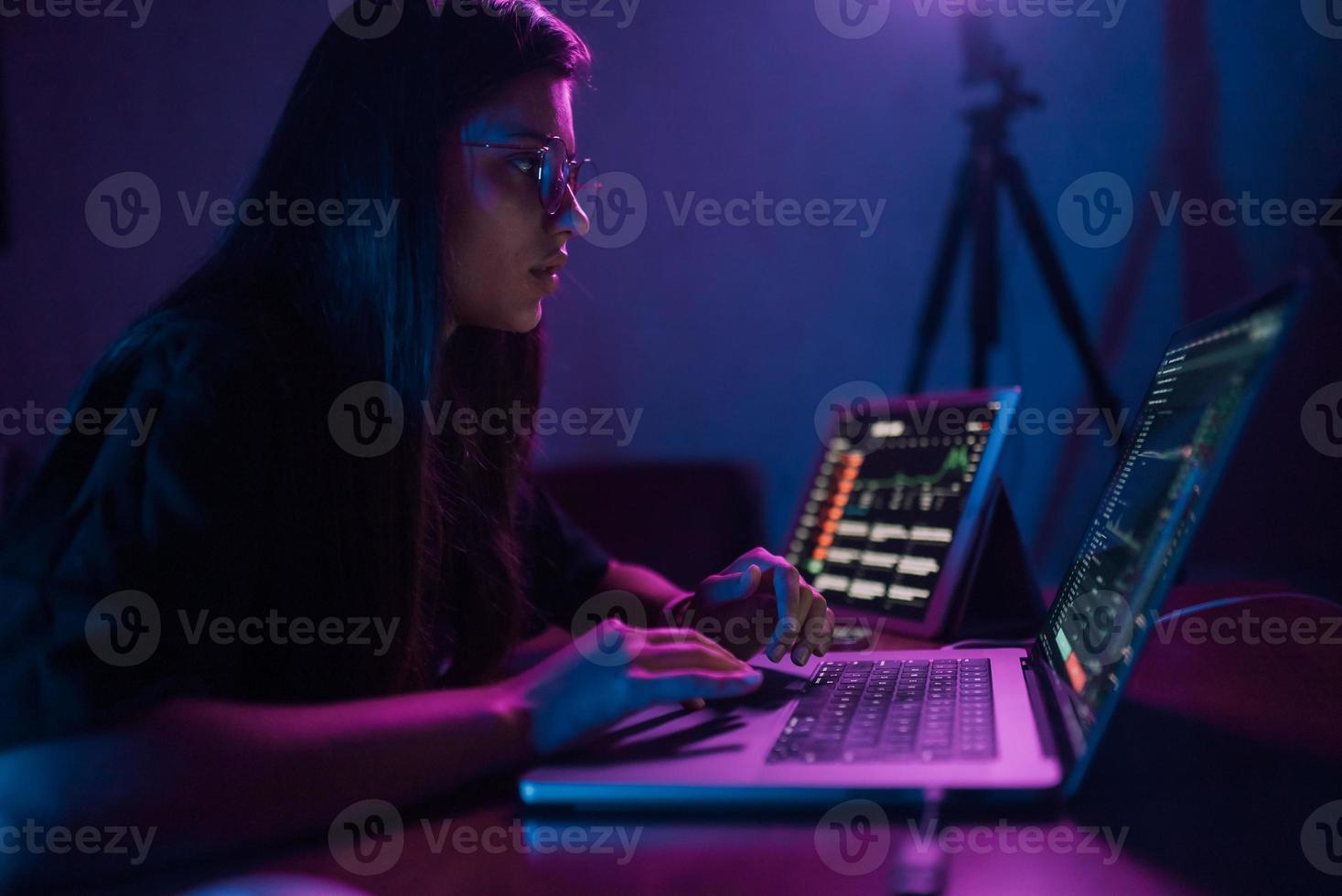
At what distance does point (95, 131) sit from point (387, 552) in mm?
2172

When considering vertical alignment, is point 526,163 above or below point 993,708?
above

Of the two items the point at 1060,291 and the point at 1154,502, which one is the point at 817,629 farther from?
the point at 1060,291

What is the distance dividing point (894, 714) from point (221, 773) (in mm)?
505

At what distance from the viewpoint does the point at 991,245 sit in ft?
6.89

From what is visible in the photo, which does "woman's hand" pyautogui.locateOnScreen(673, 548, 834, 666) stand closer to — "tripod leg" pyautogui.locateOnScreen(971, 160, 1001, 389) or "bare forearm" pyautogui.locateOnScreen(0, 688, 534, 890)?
"bare forearm" pyautogui.locateOnScreen(0, 688, 534, 890)

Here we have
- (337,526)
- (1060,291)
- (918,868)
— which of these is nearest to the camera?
(918,868)

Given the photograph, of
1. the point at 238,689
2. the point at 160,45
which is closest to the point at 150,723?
the point at 238,689

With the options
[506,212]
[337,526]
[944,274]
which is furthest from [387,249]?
[944,274]

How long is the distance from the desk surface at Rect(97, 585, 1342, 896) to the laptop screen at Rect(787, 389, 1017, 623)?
1.93 feet

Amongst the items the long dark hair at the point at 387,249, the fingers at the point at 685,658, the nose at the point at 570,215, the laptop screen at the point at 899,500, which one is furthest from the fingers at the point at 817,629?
the nose at the point at 570,215

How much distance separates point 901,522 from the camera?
1482 mm

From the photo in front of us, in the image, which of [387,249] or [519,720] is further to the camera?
[387,249]

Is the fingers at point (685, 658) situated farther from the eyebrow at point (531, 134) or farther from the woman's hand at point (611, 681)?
the eyebrow at point (531, 134)

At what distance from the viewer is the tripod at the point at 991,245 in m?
2.04
